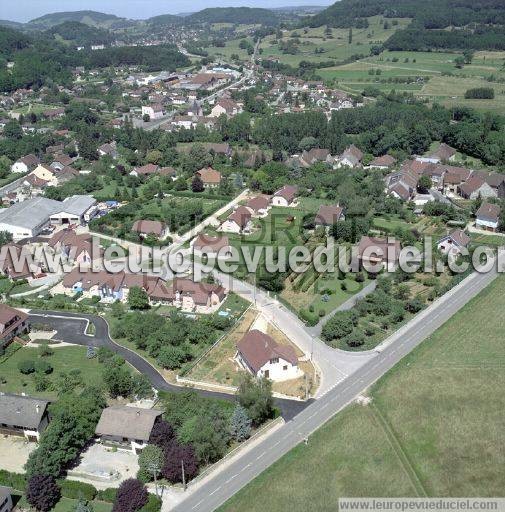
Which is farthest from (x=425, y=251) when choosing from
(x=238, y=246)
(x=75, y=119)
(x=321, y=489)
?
(x=75, y=119)

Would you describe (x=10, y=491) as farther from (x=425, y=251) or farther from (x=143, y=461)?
(x=425, y=251)

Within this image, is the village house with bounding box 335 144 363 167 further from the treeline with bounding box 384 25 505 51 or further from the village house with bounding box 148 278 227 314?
the treeline with bounding box 384 25 505 51

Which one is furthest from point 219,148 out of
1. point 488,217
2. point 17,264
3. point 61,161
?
point 488,217

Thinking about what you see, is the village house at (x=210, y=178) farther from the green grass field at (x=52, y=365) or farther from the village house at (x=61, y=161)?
the green grass field at (x=52, y=365)

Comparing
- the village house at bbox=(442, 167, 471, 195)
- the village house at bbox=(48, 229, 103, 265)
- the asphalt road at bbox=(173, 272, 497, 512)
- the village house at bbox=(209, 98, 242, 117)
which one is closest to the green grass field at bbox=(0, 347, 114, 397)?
the asphalt road at bbox=(173, 272, 497, 512)

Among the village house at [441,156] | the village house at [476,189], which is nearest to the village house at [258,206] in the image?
→ the village house at [476,189]

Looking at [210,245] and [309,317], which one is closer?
[309,317]

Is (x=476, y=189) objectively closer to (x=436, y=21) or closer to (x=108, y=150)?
(x=108, y=150)
